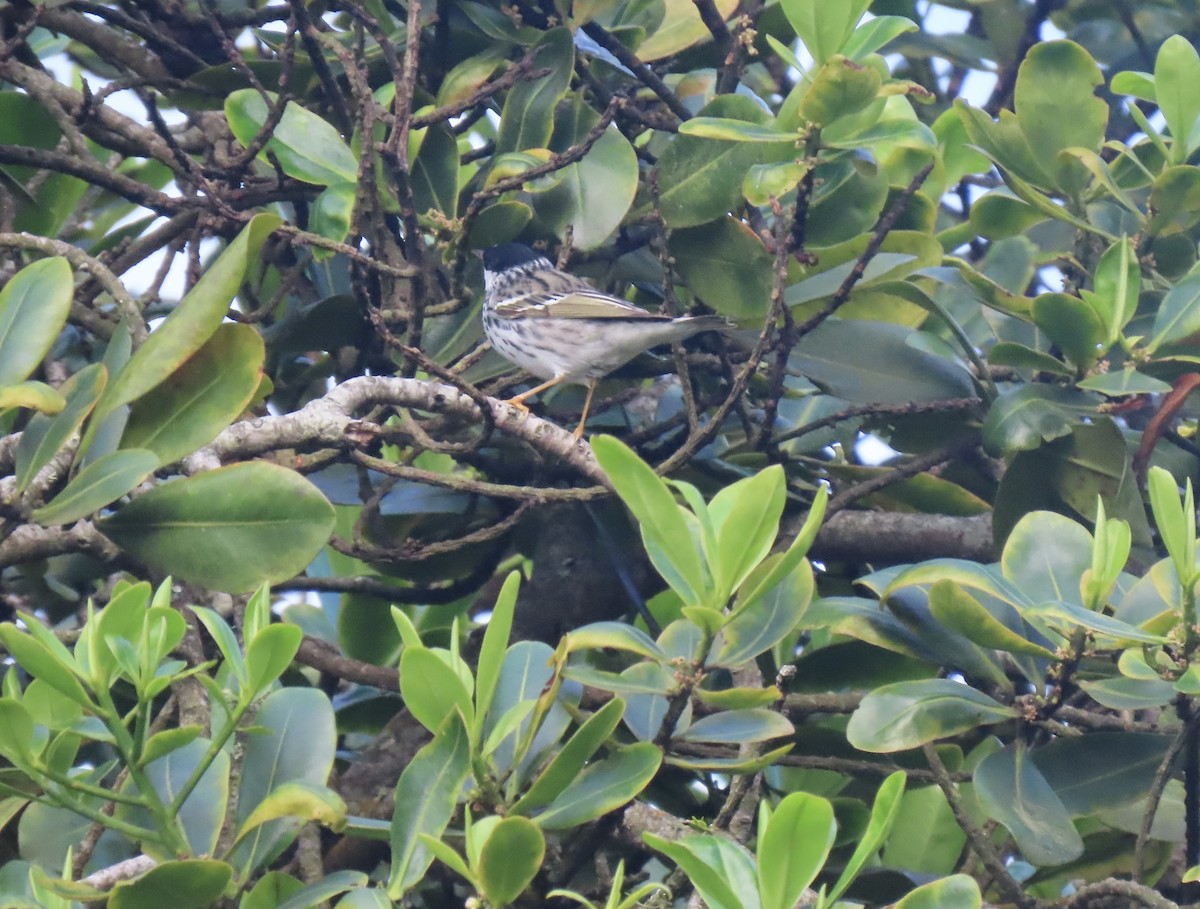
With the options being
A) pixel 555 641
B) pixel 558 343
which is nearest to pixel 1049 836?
pixel 555 641

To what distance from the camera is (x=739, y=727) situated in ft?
5.75

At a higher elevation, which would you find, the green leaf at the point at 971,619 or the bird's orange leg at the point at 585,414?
the green leaf at the point at 971,619

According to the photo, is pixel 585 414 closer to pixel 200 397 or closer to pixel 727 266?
pixel 727 266

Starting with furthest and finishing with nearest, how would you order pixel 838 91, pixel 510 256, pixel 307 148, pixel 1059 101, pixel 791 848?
1. pixel 510 256
2. pixel 307 148
3. pixel 1059 101
4. pixel 838 91
5. pixel 791 848

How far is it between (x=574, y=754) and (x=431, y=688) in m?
0.20

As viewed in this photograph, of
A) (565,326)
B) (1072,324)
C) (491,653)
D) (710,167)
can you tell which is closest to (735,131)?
(710,167)

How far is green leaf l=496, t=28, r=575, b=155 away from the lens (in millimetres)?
2814

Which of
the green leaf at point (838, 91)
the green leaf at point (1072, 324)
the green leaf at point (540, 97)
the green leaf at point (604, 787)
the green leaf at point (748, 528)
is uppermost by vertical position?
the green leaf at point (838, 91)

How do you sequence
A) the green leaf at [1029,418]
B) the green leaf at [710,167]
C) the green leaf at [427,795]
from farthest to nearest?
the green leaf at [710,167], the green leaf at [1029,418], the green leaf at [427,795]

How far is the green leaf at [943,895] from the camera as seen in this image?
1.43 metres

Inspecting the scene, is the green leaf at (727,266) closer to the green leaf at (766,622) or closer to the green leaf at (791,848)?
the green leaf at (766,622)

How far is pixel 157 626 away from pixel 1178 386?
2009mm

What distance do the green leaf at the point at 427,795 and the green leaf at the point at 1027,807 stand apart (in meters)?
0.79

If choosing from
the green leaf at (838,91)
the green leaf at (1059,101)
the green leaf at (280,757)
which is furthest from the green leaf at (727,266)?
the green leaf at (280,757)
